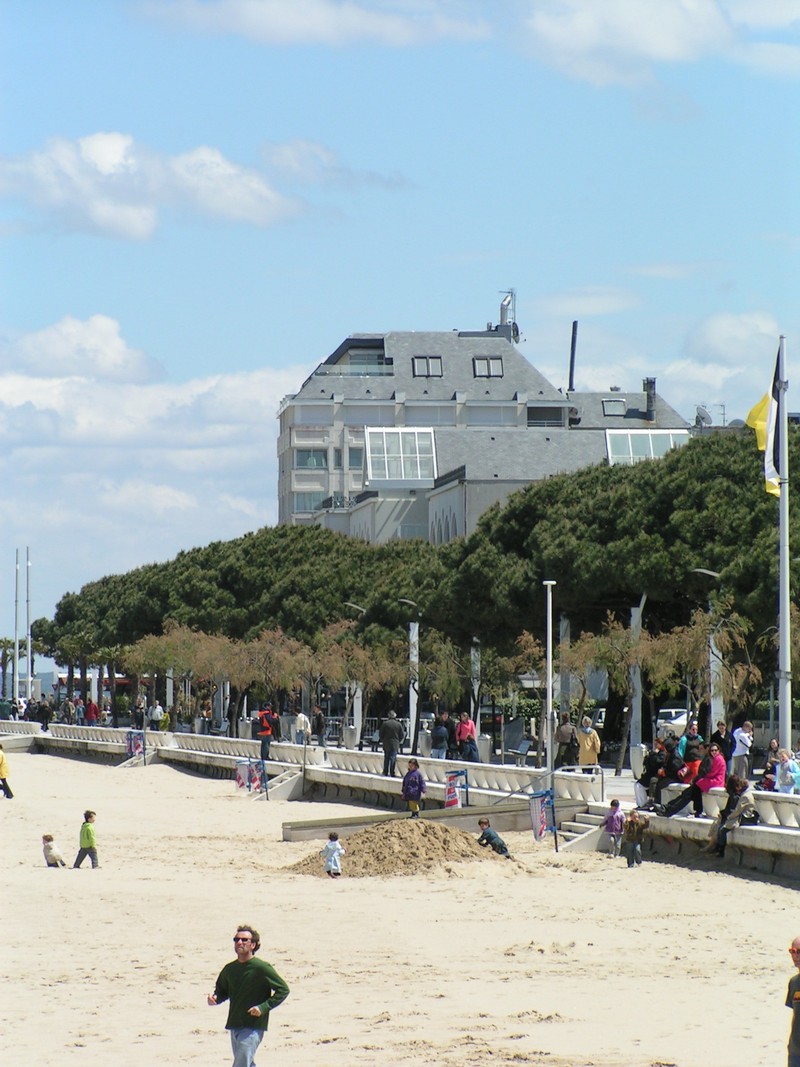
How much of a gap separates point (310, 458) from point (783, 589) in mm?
91787

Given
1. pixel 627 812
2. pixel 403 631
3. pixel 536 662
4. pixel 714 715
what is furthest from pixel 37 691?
pixel 627 812

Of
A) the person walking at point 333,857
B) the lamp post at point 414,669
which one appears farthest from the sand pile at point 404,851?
the lamp post at point 414,669

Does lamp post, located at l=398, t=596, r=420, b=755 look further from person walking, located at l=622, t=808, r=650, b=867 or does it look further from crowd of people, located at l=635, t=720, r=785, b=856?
person walking, located at l=622, t=808, r=650, b=867

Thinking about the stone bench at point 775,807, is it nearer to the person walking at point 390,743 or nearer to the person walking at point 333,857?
the person walking at point 333,857

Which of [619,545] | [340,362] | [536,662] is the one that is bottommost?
[536,662]

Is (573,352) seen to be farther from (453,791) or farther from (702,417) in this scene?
(453,791)

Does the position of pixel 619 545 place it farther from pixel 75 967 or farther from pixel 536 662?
pixel 75 967

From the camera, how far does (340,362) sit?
124000mm

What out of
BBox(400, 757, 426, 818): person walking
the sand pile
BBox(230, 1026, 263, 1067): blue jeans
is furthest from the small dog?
BBox(230, 1026, 263, 1067): blue jeans

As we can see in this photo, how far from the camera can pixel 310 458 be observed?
121m

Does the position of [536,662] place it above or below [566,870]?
above

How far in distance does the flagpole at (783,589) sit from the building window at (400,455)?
6092cm

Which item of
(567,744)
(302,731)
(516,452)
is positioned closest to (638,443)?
(516,452)

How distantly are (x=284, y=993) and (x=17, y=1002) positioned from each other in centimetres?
578
